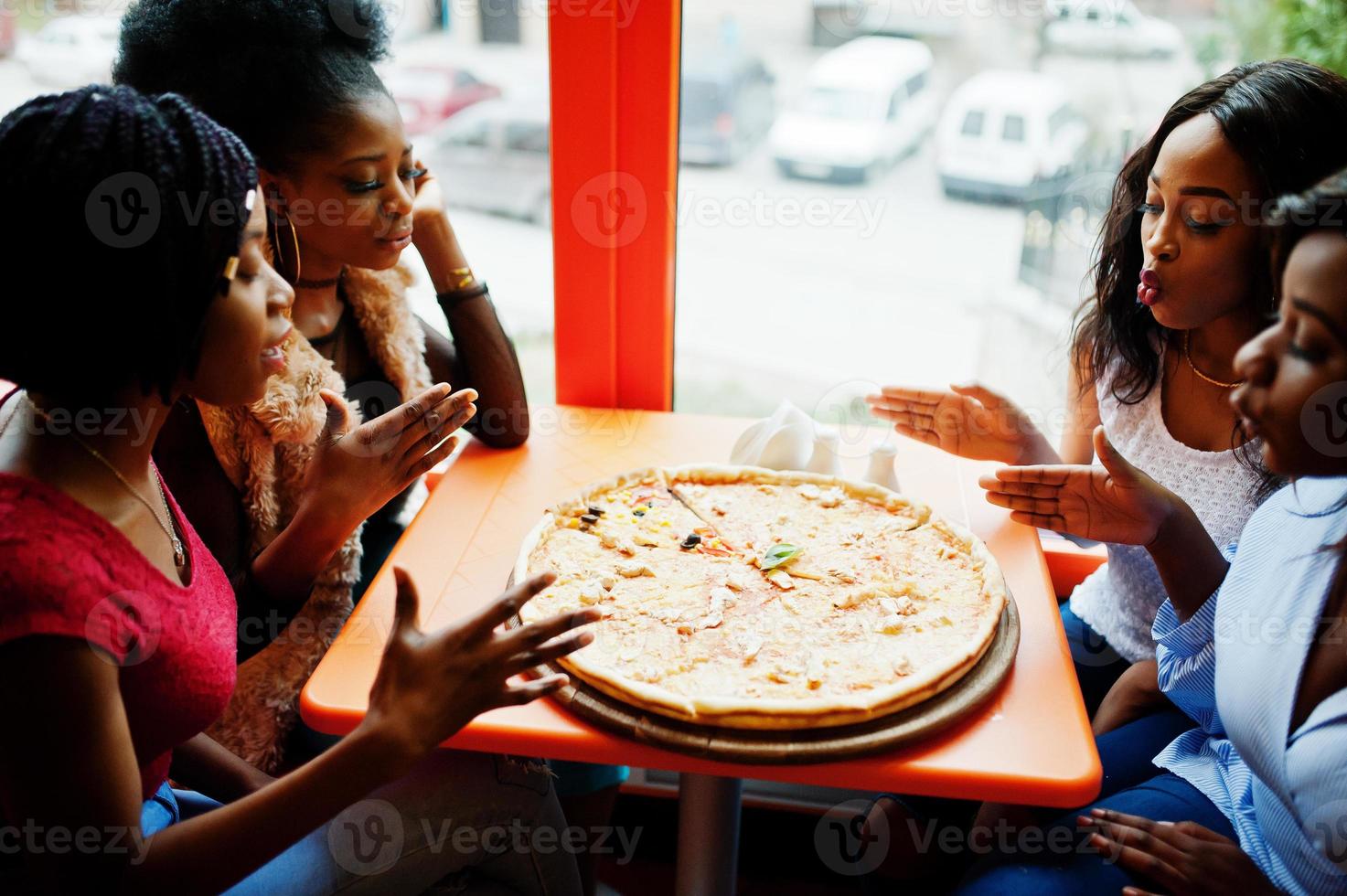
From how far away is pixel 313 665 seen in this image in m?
1.63

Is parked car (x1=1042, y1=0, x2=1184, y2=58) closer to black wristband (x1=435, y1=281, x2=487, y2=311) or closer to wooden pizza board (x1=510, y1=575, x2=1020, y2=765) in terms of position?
black wristband (x1=435, y1=281, x2=487, y2=311)

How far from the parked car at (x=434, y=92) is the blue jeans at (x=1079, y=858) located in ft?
5.67

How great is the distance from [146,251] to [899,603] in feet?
3.31

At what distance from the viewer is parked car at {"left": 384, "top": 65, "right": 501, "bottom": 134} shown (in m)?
2.22

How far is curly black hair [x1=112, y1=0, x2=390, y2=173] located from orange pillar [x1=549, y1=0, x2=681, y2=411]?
0.51 meters

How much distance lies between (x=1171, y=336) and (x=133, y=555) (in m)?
1.54

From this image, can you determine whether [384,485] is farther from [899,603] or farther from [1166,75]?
[1166,75]

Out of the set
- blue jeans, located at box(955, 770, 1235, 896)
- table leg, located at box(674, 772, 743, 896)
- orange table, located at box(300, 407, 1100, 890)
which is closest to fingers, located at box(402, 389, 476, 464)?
orange table, located at box(300, 407, 1100, 890)

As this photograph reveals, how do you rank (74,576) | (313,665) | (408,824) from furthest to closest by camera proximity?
(313,665) → (408,824) → (74,576)

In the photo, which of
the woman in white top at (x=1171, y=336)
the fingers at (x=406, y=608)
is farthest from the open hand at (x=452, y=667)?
the woman in white top at (x=1171, y=336)

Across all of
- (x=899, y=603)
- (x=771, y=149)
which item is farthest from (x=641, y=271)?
(x=899, y=603)

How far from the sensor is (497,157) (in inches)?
89.4

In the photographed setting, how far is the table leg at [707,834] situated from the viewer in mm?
1501

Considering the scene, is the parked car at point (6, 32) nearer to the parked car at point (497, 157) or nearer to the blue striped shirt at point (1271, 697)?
the parked car at point (497, 157)
